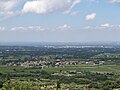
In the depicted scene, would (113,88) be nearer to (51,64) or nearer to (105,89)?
(105,89)

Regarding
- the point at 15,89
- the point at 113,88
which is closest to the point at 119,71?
the point at 113,88

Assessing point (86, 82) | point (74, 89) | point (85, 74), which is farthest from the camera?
point (85, 74)

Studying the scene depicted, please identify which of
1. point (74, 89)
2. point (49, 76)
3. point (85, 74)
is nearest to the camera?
point (74, 89)

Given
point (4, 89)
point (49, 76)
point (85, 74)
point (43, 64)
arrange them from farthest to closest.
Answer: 1. point (43, 64)
2. point (85, 74)
3. point (49, 76)
4. point (4, 89)

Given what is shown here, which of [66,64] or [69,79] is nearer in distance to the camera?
[69,79]

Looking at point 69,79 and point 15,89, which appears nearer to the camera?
point 15,89

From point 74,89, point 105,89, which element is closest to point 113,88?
point 105,89

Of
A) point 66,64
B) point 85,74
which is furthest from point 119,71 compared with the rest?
point 66,64

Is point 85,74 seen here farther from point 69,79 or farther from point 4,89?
point 4,89

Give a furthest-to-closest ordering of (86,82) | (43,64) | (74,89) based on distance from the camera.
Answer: (43,64) < (86,82) < (74,89)
